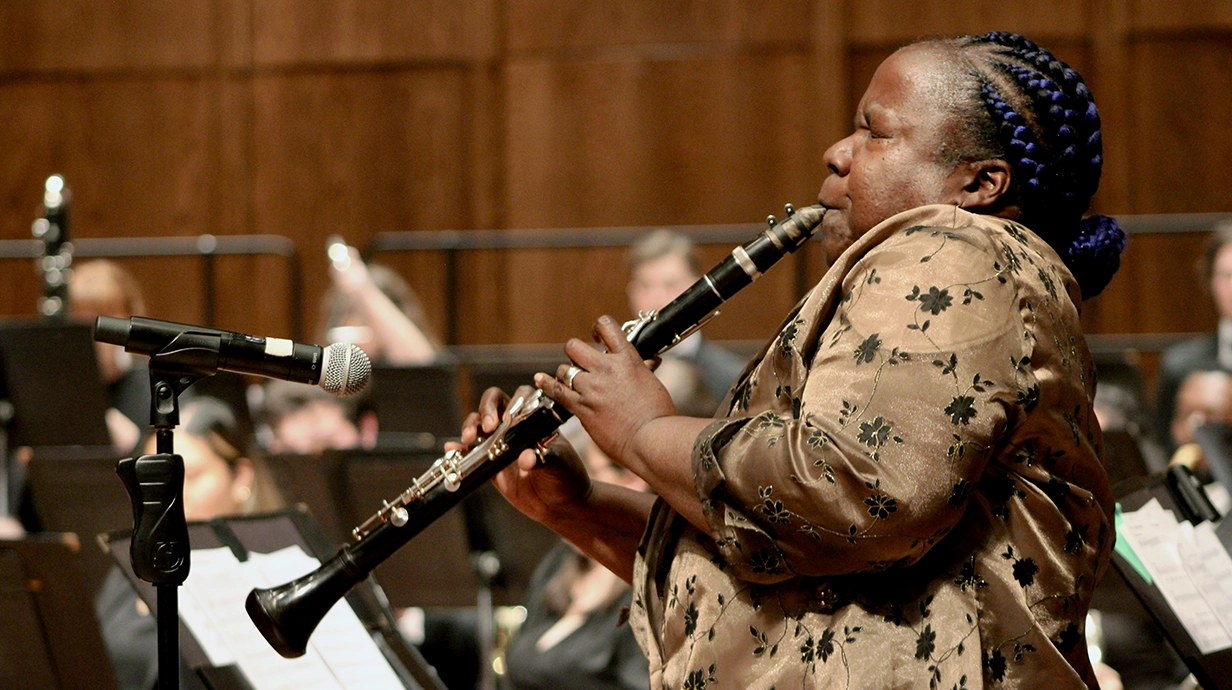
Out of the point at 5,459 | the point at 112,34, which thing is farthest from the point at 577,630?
the point at 112,34

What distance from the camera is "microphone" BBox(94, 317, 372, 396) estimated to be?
5.71 feet

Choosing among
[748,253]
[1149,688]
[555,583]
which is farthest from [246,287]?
[748,253]

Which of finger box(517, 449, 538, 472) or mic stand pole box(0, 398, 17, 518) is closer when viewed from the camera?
finger box(517, 449, 538, 472)

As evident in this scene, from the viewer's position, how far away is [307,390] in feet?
15.4

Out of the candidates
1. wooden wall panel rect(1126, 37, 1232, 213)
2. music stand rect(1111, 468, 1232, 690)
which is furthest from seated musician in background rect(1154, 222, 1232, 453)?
music stand rect(1111, 468, 1232, 690)

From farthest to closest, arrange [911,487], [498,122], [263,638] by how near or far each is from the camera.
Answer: [498,122] < [263,638] < [911,487]

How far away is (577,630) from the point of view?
3.48 m

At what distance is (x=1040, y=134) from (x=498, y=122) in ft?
18.5

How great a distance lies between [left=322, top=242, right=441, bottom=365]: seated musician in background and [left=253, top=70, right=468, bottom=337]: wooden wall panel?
1.36 m

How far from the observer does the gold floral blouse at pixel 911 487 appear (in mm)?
1419

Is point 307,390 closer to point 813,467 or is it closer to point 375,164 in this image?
point 375,164

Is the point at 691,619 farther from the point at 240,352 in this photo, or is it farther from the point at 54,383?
the point at 54,383

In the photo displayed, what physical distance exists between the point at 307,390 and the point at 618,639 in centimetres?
170

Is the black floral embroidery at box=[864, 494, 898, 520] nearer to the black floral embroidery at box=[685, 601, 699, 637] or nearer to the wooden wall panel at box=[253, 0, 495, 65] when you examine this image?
the black floral embroidery at box=[685, 601, 699, 637]
